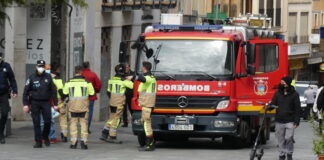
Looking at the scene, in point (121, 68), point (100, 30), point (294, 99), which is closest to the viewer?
point (294, 99)

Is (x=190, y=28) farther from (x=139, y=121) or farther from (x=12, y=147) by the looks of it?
(x=12, y=147)

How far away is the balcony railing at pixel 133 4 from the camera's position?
35719 mm

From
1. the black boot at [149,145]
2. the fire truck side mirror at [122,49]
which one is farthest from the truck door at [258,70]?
the fire truck side mirror at [122,49]

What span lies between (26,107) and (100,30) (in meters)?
14.8

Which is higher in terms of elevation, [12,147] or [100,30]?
[100,30]

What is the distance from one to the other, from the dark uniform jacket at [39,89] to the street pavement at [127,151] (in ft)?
3.15

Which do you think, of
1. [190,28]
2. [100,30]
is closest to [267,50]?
[190,28]

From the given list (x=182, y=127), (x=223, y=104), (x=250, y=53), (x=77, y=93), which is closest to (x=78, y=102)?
(x=77, y=93)

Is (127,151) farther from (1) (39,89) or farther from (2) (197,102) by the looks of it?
(1) (39,89)

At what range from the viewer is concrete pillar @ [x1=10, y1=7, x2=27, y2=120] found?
29.0m

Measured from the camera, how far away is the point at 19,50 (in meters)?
29.3

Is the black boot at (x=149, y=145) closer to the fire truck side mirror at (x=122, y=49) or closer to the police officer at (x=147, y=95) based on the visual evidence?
the police officer at (x=147, y=95)

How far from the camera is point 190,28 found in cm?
2297

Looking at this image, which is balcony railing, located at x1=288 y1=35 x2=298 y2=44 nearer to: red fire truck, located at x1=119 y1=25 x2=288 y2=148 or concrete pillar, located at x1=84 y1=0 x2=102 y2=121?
concrete pillar, located at x1=84 y1=0 x2=102 y2=121
